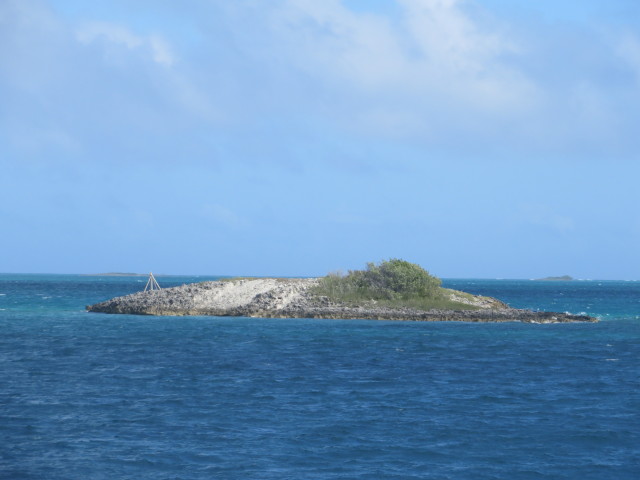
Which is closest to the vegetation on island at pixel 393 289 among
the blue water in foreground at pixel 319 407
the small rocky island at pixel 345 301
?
the small rocky island at pixel 345 301

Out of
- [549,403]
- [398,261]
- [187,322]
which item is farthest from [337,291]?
[549,403]

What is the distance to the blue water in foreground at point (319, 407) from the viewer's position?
67.4 feet

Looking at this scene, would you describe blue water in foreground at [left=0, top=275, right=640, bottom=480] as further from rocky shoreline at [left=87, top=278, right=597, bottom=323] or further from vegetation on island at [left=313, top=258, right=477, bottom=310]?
vegetation on island at [left=313, top=258, right=477, bottom=310]

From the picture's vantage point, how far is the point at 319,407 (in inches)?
1094

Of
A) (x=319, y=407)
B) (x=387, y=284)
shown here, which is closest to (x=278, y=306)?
(x=387, y=284)

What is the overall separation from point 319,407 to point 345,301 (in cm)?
4433

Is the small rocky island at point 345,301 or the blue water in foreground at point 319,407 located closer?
the blue water in foreground at point 319,407

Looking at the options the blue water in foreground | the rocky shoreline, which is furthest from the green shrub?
the blue water in foreground

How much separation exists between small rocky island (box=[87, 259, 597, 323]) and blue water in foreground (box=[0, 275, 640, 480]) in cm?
1641

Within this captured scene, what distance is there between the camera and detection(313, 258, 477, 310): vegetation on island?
71562 mm

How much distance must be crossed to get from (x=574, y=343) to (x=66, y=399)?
32940 millimetres

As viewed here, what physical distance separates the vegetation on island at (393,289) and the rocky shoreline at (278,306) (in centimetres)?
146

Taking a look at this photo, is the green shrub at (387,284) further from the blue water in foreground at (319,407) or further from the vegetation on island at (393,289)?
the blue water in foreground at (319,407)

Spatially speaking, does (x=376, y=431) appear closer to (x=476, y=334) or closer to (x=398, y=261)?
(x=476, y=334)
